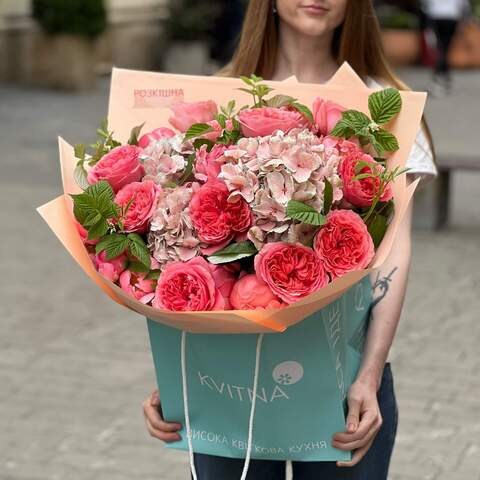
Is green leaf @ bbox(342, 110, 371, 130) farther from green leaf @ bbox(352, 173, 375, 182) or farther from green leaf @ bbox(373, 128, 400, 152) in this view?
green leaf @ bbox(352, 173, 375, 182)

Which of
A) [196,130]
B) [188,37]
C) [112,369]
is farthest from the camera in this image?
[188,37]

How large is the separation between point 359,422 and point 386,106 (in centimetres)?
66

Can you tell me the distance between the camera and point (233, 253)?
2.54 m

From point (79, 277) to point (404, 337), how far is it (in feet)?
7.51

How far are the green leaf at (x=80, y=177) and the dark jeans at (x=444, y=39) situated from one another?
1812 cm

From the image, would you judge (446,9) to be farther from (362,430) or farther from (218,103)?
(362,430)

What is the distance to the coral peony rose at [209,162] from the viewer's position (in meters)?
2.62

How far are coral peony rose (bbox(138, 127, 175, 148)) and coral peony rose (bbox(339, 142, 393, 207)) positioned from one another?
42 cm

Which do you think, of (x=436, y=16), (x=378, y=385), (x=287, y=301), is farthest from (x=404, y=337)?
(x=436, y=16)

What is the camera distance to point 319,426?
272 cm

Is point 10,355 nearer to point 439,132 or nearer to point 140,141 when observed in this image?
point 140,141

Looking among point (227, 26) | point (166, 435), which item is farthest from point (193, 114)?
point (227, 26)

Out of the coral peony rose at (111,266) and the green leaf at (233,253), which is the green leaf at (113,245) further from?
the green leaf at (233,253)

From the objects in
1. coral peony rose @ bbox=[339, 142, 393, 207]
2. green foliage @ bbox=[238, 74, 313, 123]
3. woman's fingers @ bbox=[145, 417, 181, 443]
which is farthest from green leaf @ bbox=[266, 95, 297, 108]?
woman's fingers @ bbox=[145, 417, 181, 443]
